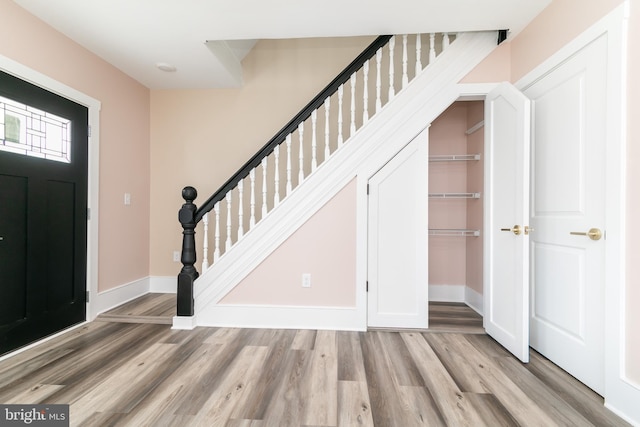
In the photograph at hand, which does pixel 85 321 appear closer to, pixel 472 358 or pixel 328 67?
pixel 472 358

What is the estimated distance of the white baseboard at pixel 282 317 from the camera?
2688mm

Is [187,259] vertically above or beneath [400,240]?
beneath

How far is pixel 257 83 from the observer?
3.63 metres

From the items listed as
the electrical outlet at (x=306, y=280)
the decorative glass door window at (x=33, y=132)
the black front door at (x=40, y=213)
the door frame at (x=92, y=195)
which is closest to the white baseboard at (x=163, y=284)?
the door frame at (x=92, y=195)

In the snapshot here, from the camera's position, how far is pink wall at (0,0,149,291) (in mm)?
2266

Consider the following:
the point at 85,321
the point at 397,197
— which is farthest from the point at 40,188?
the point at 397,197

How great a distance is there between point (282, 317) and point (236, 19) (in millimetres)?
2564

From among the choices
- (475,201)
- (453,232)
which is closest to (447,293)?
(453,232)

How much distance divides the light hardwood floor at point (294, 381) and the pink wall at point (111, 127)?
100cm

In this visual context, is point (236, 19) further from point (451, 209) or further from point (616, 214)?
point (451, 209)

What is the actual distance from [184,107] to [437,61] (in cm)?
295

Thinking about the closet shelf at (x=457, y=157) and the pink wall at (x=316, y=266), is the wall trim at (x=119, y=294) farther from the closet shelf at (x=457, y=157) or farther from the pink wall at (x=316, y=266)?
the closet shelf at (x=457, y=157)

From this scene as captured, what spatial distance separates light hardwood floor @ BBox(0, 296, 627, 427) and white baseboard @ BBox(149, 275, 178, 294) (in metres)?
1.14

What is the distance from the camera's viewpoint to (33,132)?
2330 mm
